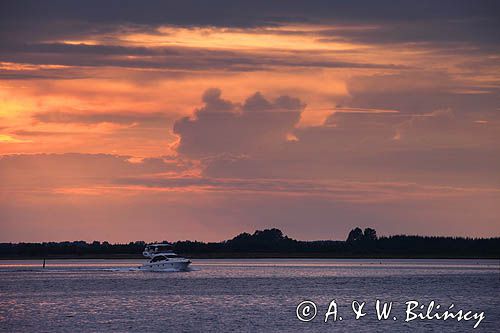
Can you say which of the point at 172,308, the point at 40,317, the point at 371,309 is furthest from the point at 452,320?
the point at 40,317

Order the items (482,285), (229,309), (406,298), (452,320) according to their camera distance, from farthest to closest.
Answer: (482,285) < (406,298) < (229,309) < (452,320)

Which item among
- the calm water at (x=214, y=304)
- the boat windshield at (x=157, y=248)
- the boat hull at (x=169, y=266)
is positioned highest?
the boat windshield at (x=157, y=248)

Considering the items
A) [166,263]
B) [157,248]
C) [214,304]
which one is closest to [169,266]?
[166,263]

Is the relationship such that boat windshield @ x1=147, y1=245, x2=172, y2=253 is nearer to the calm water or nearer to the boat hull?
the boat hull

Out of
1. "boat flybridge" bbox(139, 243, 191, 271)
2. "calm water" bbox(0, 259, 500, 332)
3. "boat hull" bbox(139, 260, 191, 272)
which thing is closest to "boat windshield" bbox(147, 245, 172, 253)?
"boat flybridge" bbox(139, 243, 191, 271)

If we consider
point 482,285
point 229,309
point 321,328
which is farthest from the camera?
point 482,285

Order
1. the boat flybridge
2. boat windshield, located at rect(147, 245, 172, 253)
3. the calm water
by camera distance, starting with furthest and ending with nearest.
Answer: boat windshield, located at rect(147, 245, 172, 253) → the boat flybridge → the calm water

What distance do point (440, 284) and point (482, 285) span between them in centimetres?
542

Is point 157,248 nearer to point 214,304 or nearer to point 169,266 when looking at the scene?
point 169,266

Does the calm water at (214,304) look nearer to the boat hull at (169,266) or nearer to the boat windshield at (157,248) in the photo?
the boat hull at (169,266)

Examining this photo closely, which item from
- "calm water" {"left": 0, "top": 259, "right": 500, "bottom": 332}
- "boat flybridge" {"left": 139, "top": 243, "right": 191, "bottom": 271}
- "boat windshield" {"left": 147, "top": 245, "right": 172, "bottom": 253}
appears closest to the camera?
"calm water" {"left": 0, "top": 259, "right": 500, "bottom": 332}

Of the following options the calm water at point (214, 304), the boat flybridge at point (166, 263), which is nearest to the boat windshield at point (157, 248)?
the boat flybridge at point (166, 263)

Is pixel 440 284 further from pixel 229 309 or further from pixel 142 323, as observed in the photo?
pixel 142 323

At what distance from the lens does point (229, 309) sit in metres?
83.6
